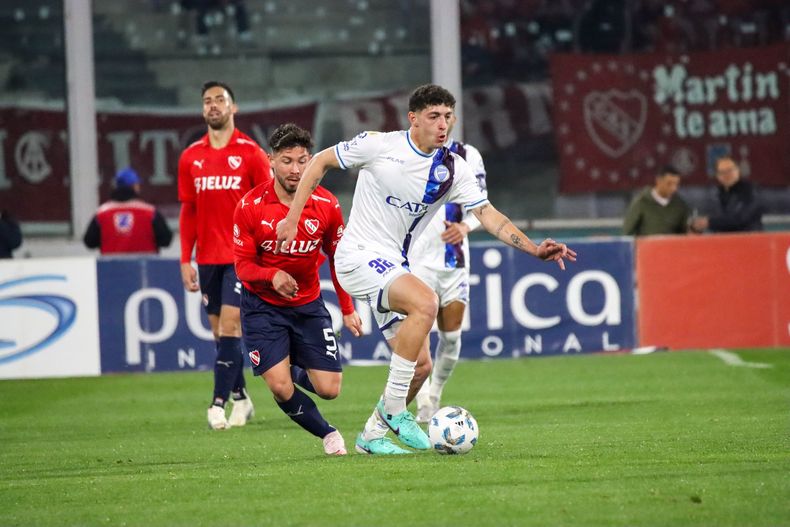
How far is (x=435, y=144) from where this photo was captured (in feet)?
25.9

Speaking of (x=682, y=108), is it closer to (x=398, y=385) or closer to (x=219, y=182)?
(x=219, y=182)

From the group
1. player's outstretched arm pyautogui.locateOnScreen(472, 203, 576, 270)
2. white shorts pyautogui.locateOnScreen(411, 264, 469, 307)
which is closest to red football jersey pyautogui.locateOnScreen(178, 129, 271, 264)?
white shorts pyautogui.locateOnScreen(411, 264, 469, 307)

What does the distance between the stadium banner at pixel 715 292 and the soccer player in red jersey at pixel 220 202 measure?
219 inches

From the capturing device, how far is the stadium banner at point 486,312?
14086 millimetres

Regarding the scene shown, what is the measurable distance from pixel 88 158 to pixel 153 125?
3.10 feet

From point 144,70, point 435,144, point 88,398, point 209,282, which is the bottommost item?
point 88,398

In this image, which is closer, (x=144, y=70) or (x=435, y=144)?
(x=435, y=144)

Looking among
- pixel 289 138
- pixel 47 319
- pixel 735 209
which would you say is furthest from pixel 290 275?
pixel 735 209

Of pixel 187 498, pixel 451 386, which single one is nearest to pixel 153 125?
pixel 451 386

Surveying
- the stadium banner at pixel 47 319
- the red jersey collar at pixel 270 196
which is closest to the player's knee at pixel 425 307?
the red jersey collar at pixel 270 196

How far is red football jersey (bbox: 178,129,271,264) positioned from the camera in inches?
394

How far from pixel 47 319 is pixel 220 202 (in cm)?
440

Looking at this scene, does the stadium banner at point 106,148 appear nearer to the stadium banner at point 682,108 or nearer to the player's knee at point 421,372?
the stadium banner at point 682,108

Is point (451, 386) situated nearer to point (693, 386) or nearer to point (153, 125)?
point (693, 386)
